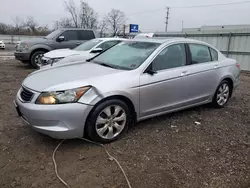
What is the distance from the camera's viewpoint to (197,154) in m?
3.15

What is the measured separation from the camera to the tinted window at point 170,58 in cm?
379

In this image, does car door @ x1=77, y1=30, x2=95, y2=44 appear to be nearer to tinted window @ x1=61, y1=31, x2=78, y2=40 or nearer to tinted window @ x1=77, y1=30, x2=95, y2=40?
tinted window @ x1=77, y1=30, x2=95, y2=40

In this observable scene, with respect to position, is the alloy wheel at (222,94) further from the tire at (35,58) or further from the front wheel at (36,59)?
the tire at (35,58)

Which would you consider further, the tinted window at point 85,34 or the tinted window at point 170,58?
the tinted window at point 85,34

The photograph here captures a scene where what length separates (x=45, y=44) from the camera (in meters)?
9.84

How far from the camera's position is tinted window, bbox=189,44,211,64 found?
4359mm

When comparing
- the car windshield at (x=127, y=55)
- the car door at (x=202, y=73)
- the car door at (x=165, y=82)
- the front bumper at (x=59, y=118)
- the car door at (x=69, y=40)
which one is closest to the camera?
the front bumper at (x=59, y=118)

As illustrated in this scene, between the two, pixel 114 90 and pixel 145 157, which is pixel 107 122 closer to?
pixel 114 90

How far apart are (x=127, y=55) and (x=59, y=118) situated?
172cm

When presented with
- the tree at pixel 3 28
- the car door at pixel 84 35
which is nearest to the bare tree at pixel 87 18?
the tree at pixel 3 28

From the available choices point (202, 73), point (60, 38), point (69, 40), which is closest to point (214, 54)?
point (202, 73)

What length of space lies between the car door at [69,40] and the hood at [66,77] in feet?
21.8

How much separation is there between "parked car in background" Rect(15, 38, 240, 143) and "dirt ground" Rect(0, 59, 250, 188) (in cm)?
28

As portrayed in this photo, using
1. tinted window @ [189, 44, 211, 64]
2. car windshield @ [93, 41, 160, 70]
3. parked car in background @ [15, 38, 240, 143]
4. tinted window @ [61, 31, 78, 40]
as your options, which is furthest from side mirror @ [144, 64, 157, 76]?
tinted window @ [61, 31, 78, 40]
